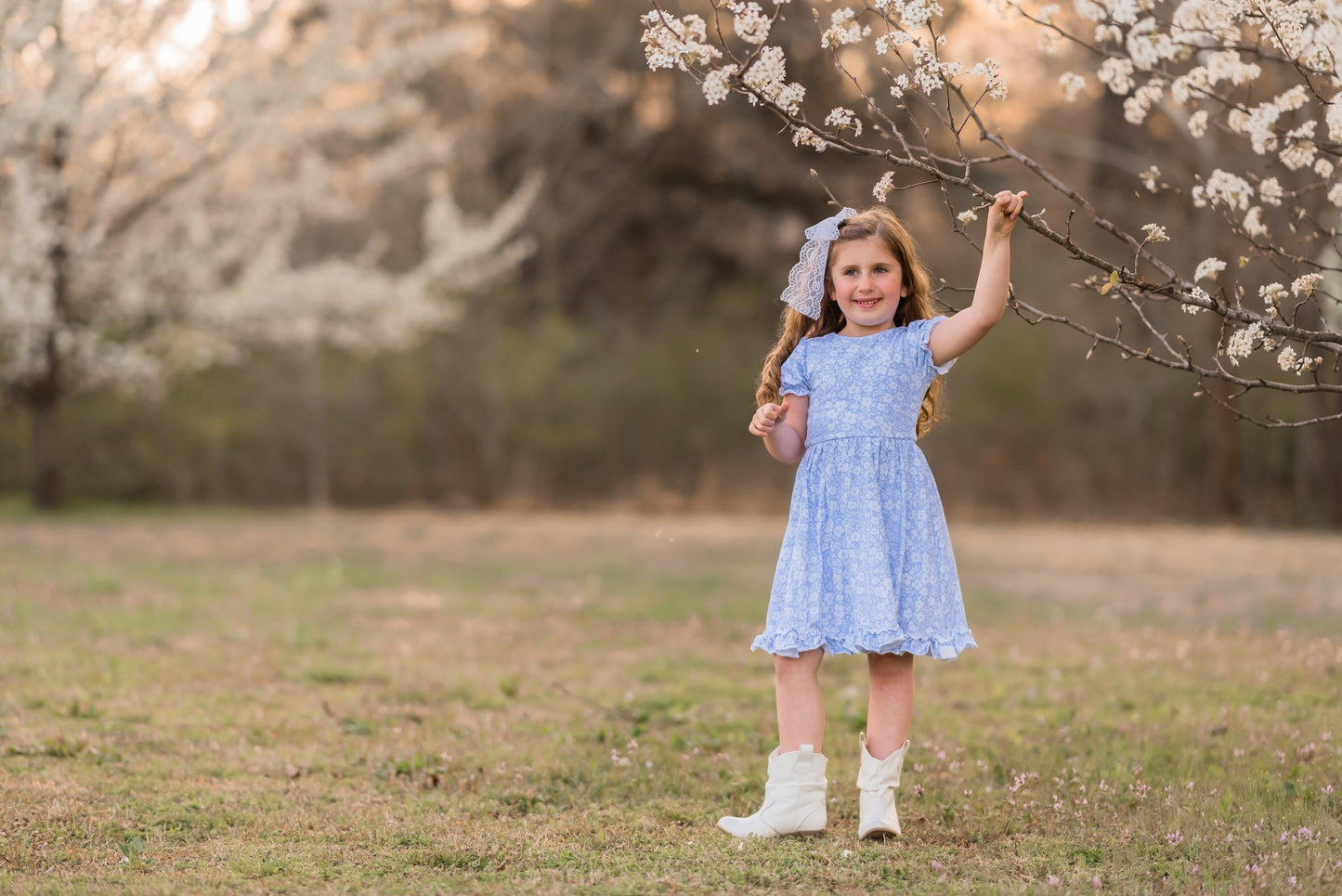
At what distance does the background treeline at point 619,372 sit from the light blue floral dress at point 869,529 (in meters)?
13.8

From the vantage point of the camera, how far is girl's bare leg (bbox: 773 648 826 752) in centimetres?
372

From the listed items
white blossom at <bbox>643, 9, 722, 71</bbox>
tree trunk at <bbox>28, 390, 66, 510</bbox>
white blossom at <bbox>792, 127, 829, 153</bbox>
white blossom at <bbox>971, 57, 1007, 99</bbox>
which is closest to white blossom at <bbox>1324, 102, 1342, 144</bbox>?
white blossom at <bbox>971, 57, 1007, 99</bbox>

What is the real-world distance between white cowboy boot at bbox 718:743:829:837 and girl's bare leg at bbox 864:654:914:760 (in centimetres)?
17

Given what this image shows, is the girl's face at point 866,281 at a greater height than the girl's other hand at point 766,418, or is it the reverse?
the girl's face at point 866,281

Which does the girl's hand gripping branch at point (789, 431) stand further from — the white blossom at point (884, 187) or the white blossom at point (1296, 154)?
the white blossom at point (1296, 154)

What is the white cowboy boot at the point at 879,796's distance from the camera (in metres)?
3.61

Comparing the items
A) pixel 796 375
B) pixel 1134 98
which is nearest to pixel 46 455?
pixel 796 375

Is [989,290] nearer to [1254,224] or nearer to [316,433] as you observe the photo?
[1254,224]

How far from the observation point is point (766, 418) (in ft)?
12.4

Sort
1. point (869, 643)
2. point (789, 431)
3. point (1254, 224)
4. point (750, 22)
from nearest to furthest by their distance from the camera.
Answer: point (869, 643) → point (750, 22) → point (789, 431) → point (1254, 224)

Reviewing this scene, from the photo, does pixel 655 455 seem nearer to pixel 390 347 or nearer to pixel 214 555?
pixel 390 347

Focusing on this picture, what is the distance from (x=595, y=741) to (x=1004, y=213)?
2504 millimetres

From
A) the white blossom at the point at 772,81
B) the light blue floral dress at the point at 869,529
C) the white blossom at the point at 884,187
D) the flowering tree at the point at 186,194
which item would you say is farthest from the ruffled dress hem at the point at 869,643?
the flowering tree at the point at 186,194

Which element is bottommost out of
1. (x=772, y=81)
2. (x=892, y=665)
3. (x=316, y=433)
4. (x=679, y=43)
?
(x=892, y=665)
